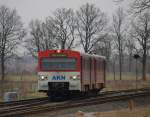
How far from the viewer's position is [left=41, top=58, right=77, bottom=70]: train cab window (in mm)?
30156

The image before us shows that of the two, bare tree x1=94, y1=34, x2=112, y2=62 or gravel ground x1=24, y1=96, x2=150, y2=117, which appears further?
bare tree x1=94, y1=34, x2=112, y2=62

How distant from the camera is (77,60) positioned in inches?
1182

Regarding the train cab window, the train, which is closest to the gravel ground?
the train

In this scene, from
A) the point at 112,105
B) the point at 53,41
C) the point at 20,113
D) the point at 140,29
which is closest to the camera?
the point at 20,113

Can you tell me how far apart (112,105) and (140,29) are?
42.3 m

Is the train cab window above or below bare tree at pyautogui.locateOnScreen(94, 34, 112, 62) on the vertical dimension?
below

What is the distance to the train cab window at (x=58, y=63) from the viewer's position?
98.9 feet

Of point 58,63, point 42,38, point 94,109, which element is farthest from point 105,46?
point 94,109

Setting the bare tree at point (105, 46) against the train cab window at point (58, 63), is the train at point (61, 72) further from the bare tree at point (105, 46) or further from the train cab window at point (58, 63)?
the bare tree at point (105, 46)

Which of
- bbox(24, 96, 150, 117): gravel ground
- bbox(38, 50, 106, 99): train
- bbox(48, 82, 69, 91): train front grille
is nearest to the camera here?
bbox(24, 96, 150, 117): gravel ground

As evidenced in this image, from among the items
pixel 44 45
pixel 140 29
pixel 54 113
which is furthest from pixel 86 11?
pixel 54 113

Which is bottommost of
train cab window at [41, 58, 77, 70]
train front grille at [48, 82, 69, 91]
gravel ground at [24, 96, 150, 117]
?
gravel ground at [24, 96, 150, 117]

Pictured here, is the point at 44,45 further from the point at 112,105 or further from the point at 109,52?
the point at 112,105

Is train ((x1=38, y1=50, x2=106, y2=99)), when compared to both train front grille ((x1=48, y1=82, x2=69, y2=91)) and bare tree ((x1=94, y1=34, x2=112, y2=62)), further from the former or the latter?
bare tree ((x1=94, y1=34, x2=112, y2=62))
